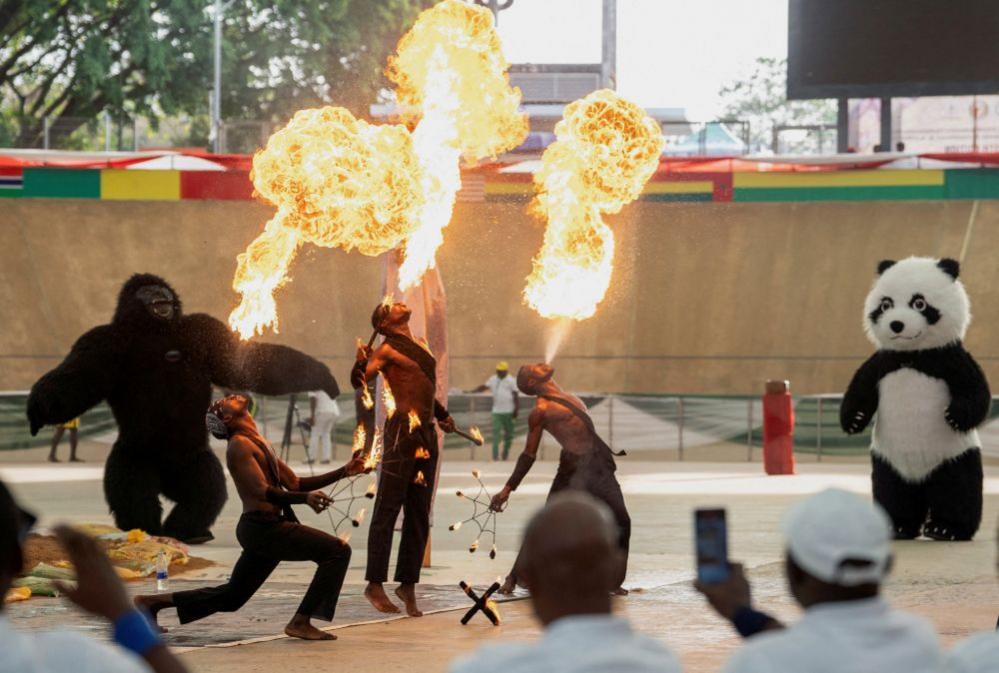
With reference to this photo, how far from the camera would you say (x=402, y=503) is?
10.7 m

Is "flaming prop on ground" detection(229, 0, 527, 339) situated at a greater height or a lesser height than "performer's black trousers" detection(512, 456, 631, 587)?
greater

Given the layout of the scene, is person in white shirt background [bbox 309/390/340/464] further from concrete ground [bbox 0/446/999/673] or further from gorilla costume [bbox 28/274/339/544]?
gorilla costume [bbox 28/274/339/544]

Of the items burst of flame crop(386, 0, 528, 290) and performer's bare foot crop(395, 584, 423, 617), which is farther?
burst of flame crop(386, 0, 528, 290)

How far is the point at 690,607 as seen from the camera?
10.6 meters

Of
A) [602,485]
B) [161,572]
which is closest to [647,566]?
[602,485]

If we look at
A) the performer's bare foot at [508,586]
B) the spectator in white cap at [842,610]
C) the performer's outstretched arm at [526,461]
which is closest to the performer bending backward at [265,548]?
the performer's outstretched arm at [526,461]

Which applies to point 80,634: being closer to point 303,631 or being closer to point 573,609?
point 573,609

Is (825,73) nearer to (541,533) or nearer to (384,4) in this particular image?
(384,4)

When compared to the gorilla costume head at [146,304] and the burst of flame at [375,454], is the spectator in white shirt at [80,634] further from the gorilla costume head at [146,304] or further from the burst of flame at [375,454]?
the gorilla costume head at [146,304]

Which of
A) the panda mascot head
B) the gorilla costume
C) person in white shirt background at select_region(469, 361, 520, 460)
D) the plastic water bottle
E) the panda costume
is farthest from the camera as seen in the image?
person in white shirt background at select_region(469, 361, 520, 460)

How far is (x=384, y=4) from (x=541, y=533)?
39346 mm

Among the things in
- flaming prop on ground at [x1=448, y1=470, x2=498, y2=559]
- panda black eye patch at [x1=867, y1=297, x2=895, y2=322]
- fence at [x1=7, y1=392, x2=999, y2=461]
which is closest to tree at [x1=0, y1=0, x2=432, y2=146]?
fence at [x1=7, y1=392, x2=999, y2=461]

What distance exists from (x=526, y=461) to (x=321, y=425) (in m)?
14.9

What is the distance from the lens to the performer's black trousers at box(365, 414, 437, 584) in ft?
34.1
